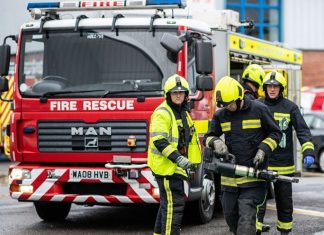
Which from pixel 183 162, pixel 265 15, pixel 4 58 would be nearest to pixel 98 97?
pixel 4 58

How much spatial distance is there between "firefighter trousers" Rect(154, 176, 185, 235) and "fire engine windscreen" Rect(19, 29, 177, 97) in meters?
1.74

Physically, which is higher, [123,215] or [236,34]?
[236,34]

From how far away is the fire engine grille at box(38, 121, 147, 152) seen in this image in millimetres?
9469

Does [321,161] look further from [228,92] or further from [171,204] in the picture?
[228,92]

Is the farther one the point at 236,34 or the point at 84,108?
the point at 236,34

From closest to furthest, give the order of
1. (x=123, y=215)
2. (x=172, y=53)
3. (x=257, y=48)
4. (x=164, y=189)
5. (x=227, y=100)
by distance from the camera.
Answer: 1. (x=227, y=100)
2. (x=164, y=189)
3. (x=172, y=53)
4. (x=123, y=215)
5. (x=257, y=48)

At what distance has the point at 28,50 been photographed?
10.0m

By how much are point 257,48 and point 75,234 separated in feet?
14.8

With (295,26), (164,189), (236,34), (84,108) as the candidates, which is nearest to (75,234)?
(84,108)

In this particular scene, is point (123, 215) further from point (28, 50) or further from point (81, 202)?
point (28, 50)

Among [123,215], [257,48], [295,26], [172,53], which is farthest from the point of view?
[295,26]

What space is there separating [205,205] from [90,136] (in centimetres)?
177

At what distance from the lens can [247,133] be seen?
7.53 metres

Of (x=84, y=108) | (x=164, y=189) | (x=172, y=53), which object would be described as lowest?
(x=164, y=189)
